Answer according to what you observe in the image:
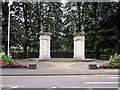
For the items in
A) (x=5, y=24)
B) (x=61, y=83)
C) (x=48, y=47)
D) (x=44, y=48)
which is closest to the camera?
(x=61, y=83)

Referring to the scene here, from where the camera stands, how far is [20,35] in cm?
4484

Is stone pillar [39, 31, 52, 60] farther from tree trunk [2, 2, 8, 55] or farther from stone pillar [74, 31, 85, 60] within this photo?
tree trunk [2, 2, 8, 55]

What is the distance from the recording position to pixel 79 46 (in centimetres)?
3931

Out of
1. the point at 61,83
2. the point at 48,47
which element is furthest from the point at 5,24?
the point at 61,83

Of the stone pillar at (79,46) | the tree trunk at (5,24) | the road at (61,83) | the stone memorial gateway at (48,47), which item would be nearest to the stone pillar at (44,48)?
the stone memorial gateway at (48,47)

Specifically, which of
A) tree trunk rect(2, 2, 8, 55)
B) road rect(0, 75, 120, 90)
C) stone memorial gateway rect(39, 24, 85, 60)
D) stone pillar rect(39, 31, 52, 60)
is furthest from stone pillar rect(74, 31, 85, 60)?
road rect(0, 75, 120, 90)

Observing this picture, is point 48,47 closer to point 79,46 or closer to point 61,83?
point 79,46

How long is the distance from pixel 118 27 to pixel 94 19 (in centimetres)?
428

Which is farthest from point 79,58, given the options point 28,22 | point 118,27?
point 28,22

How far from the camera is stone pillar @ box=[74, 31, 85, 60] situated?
128ft

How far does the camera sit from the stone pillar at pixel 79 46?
39031mm

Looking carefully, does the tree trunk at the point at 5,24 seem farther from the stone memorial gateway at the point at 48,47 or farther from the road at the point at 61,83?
the road at the point at 61,83

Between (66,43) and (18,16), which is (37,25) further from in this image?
(66,43)

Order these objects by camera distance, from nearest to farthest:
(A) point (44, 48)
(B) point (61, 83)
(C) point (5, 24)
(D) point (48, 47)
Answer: (B) point (61, 83) → (A) point (44, 48) → (D) point (48, 47) → (C) point (5, 24)
